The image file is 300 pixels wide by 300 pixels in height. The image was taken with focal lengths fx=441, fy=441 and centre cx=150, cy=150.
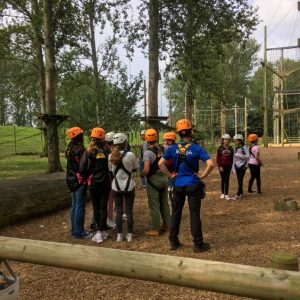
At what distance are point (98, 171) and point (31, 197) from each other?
8.23 feet

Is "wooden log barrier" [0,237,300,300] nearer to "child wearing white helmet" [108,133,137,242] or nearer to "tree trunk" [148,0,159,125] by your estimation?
"child wearing white helmet" [108,133,137,242]

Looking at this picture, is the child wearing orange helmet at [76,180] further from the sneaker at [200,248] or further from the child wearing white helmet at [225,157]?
the child wearing white helmet at [225,157]

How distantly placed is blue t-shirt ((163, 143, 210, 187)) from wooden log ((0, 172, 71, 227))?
12.1 ft

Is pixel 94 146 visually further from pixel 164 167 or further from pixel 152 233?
pixel 152 233

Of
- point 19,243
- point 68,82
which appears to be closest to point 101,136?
point 19,243

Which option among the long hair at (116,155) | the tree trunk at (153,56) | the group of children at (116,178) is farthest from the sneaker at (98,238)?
the tree trunk at (153,56)

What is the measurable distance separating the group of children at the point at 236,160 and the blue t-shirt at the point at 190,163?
4546mm

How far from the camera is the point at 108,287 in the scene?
5.11 m

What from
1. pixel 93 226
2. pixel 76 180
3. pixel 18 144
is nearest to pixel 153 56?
pixel 93 226

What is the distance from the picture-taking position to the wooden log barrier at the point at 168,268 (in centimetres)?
262

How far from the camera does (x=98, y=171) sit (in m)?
7.29

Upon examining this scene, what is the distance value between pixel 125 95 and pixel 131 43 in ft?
7.75

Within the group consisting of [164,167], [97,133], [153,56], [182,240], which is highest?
[153,56]

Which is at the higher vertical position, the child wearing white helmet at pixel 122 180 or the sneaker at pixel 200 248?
the child wearing white helmet at pixel 122 180
